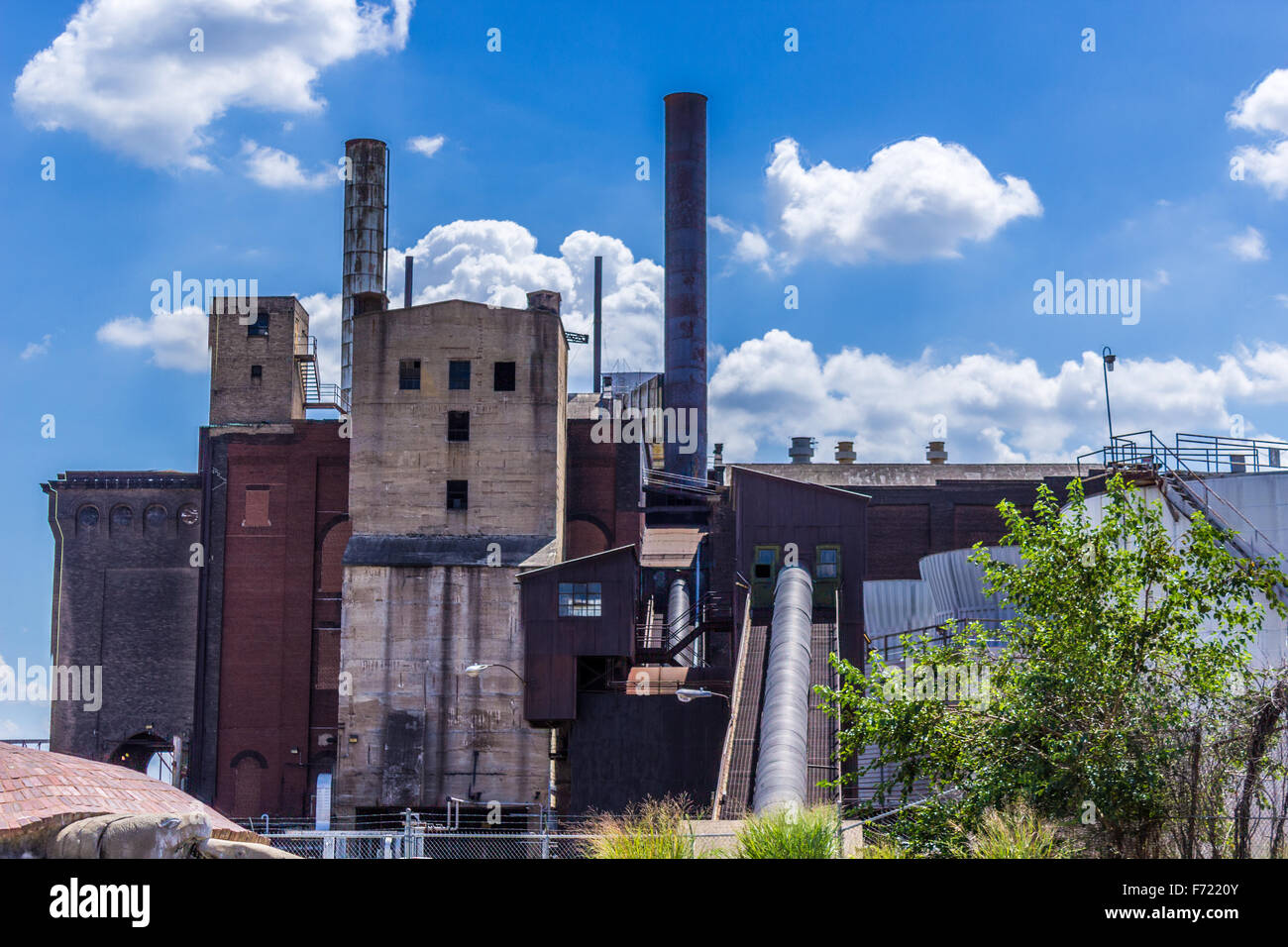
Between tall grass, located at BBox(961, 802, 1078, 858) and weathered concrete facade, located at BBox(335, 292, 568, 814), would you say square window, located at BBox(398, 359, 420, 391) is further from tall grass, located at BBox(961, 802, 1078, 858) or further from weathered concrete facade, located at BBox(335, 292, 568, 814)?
tall grass, located at BBox(961, 802, 1078, 858)

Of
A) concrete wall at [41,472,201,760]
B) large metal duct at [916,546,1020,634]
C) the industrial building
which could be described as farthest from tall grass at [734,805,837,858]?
concrete wall at [41,472,201,760]

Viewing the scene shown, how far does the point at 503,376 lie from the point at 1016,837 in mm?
33751

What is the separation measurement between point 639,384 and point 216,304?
19.7 meters

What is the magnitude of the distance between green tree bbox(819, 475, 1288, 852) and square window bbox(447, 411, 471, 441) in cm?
3024

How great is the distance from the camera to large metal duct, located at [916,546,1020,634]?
4069 centimetres

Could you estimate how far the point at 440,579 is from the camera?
4262 centimetres

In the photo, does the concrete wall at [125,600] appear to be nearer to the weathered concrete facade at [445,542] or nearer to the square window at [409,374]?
the weathered concrete facade at [445,542]

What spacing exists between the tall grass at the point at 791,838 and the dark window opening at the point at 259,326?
41.8m

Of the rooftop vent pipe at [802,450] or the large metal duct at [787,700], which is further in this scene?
the rooftop vent pipe at [802,450]

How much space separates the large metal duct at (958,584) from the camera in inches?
1602

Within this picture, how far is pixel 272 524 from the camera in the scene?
47625 mm

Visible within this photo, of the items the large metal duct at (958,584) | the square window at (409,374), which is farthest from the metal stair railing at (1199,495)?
the square window at (409,374)
